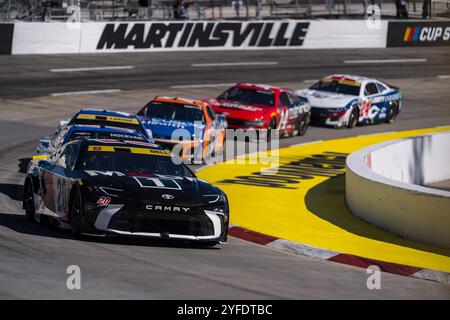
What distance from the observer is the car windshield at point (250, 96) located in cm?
2528

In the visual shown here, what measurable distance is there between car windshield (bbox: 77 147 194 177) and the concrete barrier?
2.97 metres

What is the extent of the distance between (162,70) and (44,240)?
77.0 ft

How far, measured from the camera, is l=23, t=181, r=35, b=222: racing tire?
531 inches

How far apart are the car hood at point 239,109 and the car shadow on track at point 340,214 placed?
4.65 meters

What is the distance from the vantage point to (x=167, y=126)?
20.8m

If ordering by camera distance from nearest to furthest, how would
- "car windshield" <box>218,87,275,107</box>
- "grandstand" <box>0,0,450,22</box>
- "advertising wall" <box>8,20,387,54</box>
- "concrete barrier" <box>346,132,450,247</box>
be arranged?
"concrete barrier" <box>346,132,450,247</box>
"car windshield" <box>218,87,275,107</box>
"advertising wall" <box>8,20,387,54</box>
"grandstand" <box>0,0,450,22</box>

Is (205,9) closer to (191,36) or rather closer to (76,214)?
(191,36)

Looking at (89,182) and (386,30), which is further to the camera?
(386,30)

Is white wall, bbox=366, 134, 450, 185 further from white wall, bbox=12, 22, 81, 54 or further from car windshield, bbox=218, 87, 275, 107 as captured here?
white wall, bbox=12, 22, 81, 54

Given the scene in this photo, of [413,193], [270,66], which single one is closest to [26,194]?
[413,193]

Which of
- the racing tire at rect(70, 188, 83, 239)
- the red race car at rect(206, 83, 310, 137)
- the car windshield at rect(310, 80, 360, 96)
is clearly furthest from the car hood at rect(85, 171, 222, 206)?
the car windshield at rect(310, 80, 360, 96)

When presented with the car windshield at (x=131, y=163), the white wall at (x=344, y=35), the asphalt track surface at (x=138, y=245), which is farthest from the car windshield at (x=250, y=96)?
the white wall at (x=344, y=35)

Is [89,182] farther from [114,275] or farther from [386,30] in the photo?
[386,30]
